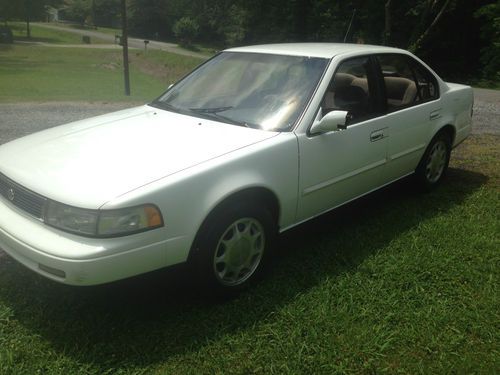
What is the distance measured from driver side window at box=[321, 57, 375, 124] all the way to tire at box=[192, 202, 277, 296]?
1.03m

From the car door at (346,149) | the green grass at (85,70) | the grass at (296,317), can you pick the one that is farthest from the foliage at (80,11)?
the grass at (296,317)

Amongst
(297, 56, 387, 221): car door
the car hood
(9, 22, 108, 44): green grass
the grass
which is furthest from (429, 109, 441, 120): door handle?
(9, 22, 108, 44): green grass

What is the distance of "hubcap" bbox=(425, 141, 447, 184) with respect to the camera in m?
5.02

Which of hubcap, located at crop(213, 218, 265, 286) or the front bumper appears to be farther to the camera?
hubcap, located at crop(213, 218, 265, 286)

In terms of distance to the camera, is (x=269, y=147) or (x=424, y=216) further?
(x=424, y=216)

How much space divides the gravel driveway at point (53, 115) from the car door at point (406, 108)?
430cm

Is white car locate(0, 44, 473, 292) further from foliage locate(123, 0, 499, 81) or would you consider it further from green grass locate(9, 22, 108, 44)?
green grass locate(9, 22, 108, 44)

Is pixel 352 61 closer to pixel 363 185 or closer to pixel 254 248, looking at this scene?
pixel 363 185

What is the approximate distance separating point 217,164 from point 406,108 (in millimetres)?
2316

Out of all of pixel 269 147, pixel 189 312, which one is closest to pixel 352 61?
pixel 269 147

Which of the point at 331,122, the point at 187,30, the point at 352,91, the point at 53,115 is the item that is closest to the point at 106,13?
the point at 187,30

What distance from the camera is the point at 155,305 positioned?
3070 millimetres

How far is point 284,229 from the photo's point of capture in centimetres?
344

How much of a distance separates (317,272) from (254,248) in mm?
600
